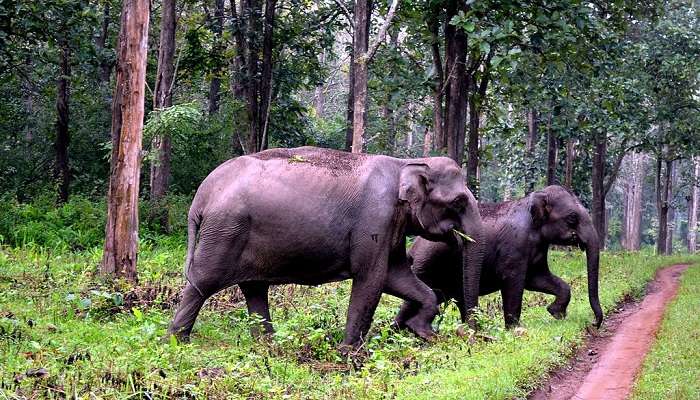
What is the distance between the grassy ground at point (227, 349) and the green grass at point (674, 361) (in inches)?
37.3

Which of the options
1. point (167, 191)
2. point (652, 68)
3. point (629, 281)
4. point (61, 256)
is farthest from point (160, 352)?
point (652, 68)

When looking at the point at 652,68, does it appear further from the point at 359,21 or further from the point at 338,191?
the point at 338,191

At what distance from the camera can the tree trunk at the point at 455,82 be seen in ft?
55.1

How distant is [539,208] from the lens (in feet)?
37.7

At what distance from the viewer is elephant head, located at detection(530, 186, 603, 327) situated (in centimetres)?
1157

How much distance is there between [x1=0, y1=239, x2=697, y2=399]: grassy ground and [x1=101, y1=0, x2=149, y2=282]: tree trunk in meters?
0.51

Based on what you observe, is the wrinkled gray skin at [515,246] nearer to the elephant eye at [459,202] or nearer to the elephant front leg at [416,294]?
the elephant eye at [459,202]

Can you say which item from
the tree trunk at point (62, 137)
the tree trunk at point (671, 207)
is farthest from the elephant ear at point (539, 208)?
the tree trunk at point (671, 207)

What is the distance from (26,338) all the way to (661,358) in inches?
261

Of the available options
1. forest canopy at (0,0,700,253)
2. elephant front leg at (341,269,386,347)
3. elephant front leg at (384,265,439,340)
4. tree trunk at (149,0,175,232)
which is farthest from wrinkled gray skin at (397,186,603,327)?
tree trunk at (149,0,175,232)

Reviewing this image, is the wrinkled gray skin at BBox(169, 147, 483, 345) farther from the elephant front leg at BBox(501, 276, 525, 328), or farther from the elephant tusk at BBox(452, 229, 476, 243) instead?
the elephant front leg at BBox(501, 276, 525, 328)

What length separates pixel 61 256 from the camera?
14906 mm

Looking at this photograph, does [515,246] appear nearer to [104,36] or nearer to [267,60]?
[267,60]

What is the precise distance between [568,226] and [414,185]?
313 cm
